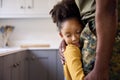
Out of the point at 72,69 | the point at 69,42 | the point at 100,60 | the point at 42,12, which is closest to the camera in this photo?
the point at 100,60

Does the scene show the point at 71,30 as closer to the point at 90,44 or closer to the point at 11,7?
the point at 90,44

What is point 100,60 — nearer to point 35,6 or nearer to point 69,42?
point 69,42

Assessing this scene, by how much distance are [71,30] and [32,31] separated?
9.57 feet

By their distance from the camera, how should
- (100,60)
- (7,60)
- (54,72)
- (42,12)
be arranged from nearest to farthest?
(100,60)
(7,60)
(54,72)
(42,12)

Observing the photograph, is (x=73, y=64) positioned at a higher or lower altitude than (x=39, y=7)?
lower

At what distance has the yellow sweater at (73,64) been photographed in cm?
81

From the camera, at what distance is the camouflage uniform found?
756 millimetres

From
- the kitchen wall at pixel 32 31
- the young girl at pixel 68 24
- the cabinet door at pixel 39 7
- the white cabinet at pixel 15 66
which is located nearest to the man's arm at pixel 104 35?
the young girl at pixel 68 24

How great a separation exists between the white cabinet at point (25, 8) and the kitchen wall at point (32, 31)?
8.9 inches

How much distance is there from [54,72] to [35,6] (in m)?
1.02

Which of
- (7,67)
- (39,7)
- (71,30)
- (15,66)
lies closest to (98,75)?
(71,30)

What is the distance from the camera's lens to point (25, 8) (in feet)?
11.8

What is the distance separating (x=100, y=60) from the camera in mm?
706

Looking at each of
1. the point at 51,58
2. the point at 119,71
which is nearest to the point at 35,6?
the point at 51,58
